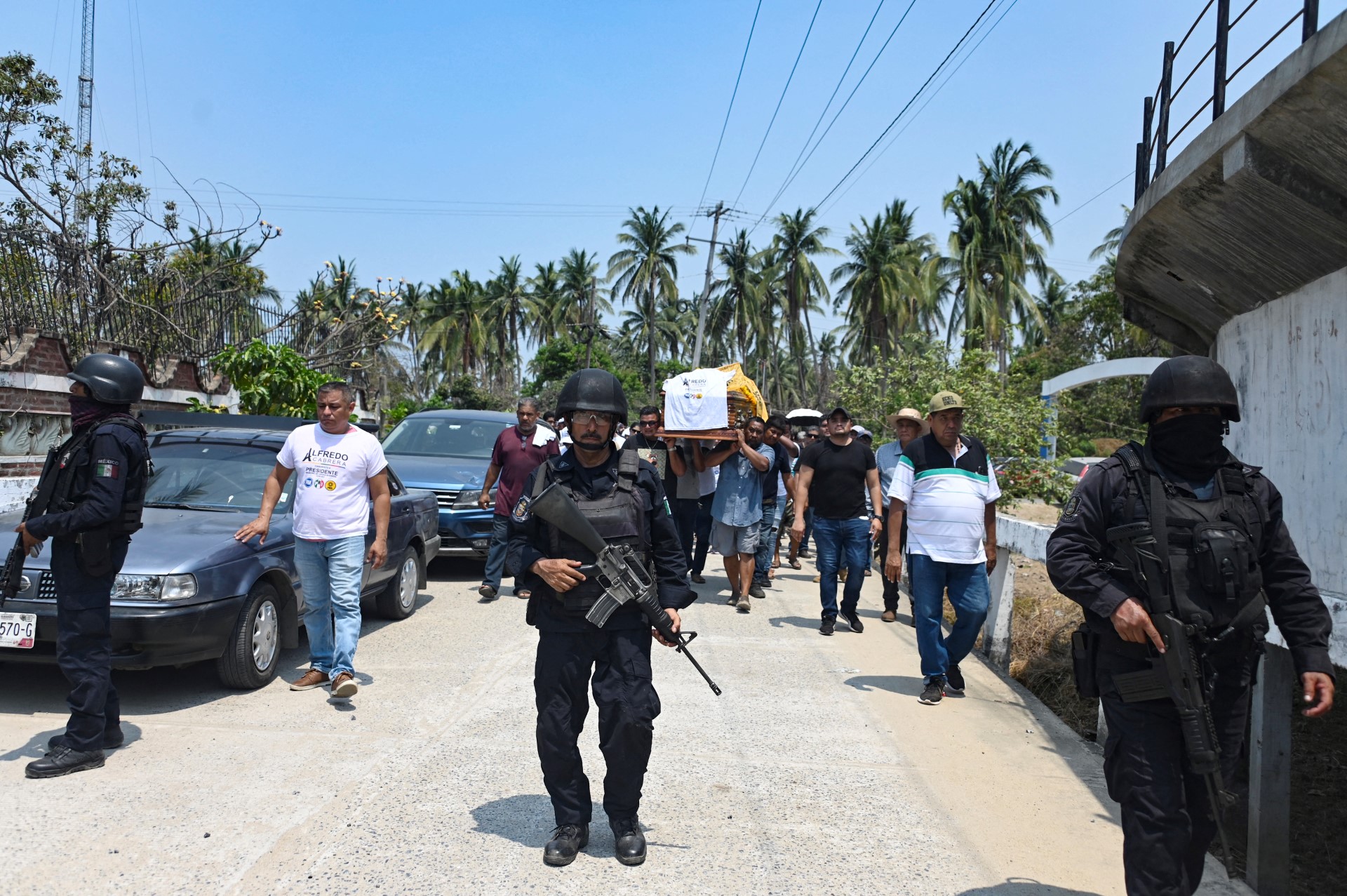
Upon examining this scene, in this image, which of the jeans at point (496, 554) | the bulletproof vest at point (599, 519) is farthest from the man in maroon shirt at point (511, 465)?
the bulletproof vest at point (599, 519)

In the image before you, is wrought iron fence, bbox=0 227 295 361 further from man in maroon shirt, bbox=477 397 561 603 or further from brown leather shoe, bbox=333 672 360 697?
brown leather shoe, bbox=333 672 360 697

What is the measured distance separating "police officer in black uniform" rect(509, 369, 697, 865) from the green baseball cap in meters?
2.82

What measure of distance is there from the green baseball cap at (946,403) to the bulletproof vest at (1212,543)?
2.88 meters

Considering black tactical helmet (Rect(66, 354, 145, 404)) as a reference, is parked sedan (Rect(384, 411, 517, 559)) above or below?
below

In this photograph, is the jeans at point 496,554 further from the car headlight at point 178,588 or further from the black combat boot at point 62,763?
the black combat boot at point 62,763

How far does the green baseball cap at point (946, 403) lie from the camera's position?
607cm

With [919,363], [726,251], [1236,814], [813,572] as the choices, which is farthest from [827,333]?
[1236,814]

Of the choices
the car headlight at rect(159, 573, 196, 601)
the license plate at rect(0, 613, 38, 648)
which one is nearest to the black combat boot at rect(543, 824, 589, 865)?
the car headlight at rect(159, 573, 196, 601)

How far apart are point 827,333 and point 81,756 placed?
8543cm

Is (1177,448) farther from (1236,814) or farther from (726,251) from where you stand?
(726,251)

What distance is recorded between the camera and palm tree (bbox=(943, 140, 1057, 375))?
143 ft

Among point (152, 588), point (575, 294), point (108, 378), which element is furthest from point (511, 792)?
point (575, 294)

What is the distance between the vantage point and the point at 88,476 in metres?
4.52

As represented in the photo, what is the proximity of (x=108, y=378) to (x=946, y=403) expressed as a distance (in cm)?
443
